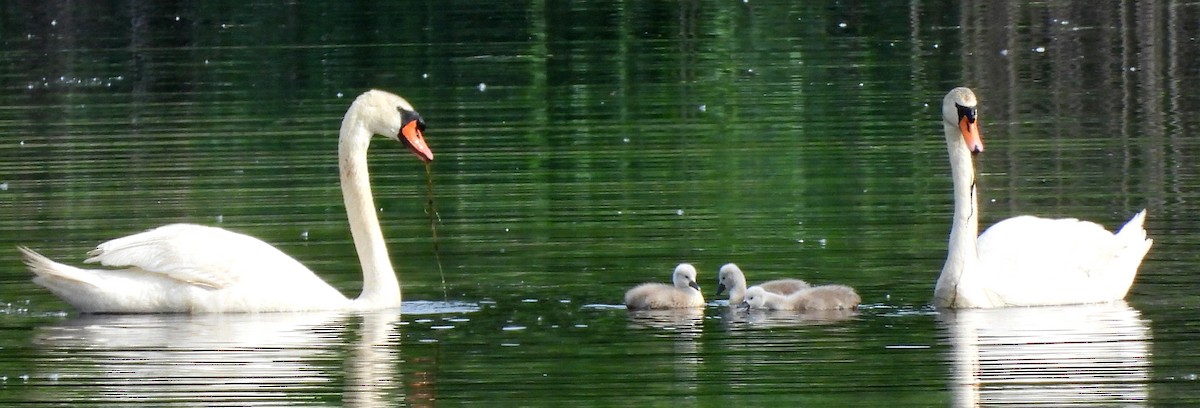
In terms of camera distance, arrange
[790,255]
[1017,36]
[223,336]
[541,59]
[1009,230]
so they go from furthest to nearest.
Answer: [1017,36] → [541,59] → [790,255] → [1009,230] → [223,336]

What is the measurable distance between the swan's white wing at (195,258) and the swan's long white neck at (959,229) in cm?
333

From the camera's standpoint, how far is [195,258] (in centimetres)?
1203

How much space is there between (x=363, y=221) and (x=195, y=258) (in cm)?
100

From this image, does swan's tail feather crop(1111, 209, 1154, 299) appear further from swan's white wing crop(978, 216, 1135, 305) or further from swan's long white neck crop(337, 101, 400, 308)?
swan's long white neck crop(337, 101, 400, 308)

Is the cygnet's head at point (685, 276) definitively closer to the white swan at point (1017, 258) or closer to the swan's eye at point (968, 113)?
the white swan at point (1017, 258)

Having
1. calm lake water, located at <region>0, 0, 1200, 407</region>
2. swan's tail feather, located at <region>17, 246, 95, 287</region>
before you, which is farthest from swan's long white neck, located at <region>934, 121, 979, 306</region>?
swan's tail feather, located at <region>17, 246, 95, 287</region>

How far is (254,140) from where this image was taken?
831 inches

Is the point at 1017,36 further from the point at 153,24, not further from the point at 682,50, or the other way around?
the point at 153,24

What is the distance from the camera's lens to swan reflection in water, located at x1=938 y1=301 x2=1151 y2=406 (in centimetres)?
900

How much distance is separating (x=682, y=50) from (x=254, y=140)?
11.6m

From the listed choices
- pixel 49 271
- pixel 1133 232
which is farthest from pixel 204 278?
pixel 1133 232

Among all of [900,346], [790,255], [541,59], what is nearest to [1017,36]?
[541,59]

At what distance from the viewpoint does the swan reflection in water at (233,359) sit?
30.8ft

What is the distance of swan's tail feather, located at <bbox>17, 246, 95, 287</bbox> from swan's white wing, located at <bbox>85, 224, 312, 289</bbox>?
0.39 feet
